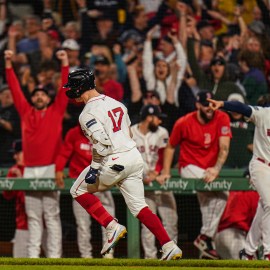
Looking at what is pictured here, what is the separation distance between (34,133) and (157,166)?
1515mm

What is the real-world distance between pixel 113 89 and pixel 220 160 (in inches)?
100

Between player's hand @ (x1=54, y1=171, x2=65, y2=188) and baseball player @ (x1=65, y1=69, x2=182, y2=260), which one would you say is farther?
player's hand @ (x1=54, y1=171, x2=65, y2=188)

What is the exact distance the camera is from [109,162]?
27.6ft

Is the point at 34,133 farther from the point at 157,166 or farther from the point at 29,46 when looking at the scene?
the point at 29,46

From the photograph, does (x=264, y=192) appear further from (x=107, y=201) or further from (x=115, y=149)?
(x=107, y=201)

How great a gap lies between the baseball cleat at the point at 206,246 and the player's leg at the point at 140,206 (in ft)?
6.82

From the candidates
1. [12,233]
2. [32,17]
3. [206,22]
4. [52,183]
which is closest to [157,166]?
[52,183]

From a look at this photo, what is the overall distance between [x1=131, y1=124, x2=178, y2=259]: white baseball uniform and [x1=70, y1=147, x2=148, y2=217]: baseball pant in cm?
227

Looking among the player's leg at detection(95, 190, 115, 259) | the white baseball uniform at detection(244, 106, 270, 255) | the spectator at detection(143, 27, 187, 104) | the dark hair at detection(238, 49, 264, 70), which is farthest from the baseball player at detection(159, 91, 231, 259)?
the dark hair at detection(238, 49, 264, 70)

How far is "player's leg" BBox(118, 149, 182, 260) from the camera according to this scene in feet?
27.6

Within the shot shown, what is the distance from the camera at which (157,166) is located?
1101cm

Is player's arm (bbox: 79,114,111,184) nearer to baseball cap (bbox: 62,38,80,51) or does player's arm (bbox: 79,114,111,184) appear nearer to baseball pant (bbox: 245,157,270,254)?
baseball pant (bbox: 245,157,270,254)

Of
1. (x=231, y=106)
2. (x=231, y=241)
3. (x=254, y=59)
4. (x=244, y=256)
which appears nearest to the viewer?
(x=231, y=106)

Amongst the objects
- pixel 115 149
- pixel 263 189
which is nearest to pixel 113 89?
pixel 263 189
